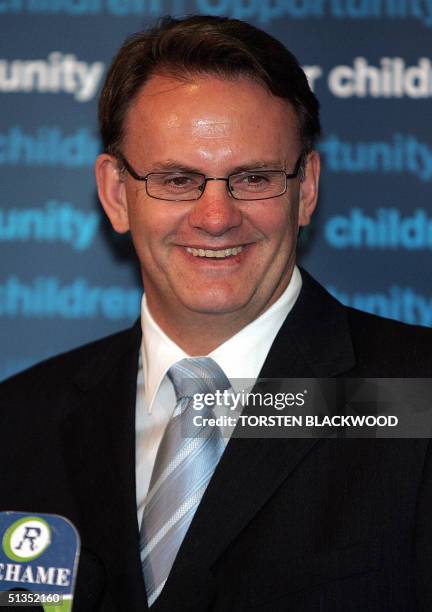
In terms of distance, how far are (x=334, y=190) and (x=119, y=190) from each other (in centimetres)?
72

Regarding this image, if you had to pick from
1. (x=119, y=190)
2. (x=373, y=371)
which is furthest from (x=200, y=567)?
(x=119, y=190)

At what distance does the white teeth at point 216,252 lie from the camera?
2223mm

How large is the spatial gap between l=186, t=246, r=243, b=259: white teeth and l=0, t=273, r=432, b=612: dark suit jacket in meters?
0.20

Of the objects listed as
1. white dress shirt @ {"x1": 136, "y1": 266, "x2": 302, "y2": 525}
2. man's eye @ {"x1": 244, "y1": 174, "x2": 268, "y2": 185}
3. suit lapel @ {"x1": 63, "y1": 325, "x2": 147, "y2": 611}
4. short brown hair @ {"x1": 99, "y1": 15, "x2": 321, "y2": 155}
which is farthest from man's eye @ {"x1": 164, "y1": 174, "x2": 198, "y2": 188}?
suit lapel @ {"x1": 63, "y1": 325, "x2": 147, "y2": 611}

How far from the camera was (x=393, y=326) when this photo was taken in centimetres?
230

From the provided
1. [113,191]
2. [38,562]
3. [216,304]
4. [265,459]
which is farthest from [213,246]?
[38,562]

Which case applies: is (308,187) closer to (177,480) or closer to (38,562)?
(177,480)

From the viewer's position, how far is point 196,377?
88.6 inches

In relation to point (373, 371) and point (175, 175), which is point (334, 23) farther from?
point (373, 371)

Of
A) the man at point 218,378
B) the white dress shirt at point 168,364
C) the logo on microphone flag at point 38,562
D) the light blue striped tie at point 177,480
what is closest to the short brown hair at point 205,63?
the man at point 218,378

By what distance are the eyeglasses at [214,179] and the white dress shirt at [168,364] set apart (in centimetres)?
26

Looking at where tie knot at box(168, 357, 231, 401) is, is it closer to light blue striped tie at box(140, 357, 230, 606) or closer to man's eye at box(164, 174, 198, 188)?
light blue striped tie at box(140, 357, 230, 606)

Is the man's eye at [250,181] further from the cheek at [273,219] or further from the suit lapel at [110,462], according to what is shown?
the suit lapel at [110,462]

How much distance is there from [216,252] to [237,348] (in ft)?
0.75
